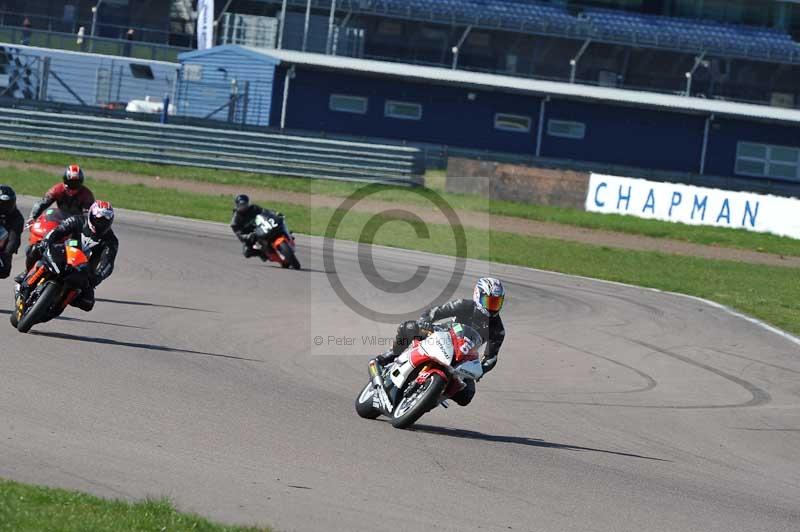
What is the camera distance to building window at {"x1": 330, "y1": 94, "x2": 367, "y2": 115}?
48.7 metres

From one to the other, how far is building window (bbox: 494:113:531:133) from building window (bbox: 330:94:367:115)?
5.32 meters

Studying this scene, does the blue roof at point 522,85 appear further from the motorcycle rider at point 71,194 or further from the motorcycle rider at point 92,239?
the motorcycle rider at point 92,239

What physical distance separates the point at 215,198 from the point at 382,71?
59.3 feet

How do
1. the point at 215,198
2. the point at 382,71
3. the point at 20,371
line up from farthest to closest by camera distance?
the point at 382,71 → the point at 215,198 → the point at 20,371

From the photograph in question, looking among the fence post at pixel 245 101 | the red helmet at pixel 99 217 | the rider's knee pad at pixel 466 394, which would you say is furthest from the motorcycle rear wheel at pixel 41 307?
the fence post at pixel 245 101

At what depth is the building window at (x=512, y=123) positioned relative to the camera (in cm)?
4978

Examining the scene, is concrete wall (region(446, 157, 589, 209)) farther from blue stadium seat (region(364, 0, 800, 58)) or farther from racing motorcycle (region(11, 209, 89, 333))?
racing motorcycle (region(11, 209, 89, 333))

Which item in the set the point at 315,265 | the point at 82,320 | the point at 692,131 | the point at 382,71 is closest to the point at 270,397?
the point at 82,320

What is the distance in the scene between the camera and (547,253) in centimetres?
2822

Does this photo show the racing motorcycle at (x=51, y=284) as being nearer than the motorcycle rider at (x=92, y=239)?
Yes

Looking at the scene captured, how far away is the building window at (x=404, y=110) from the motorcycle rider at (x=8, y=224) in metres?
36.3

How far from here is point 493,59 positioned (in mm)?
52875

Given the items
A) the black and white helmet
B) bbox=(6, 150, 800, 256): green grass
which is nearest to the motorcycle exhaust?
the black and white helmet

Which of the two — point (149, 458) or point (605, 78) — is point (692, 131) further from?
point (149, 458)
